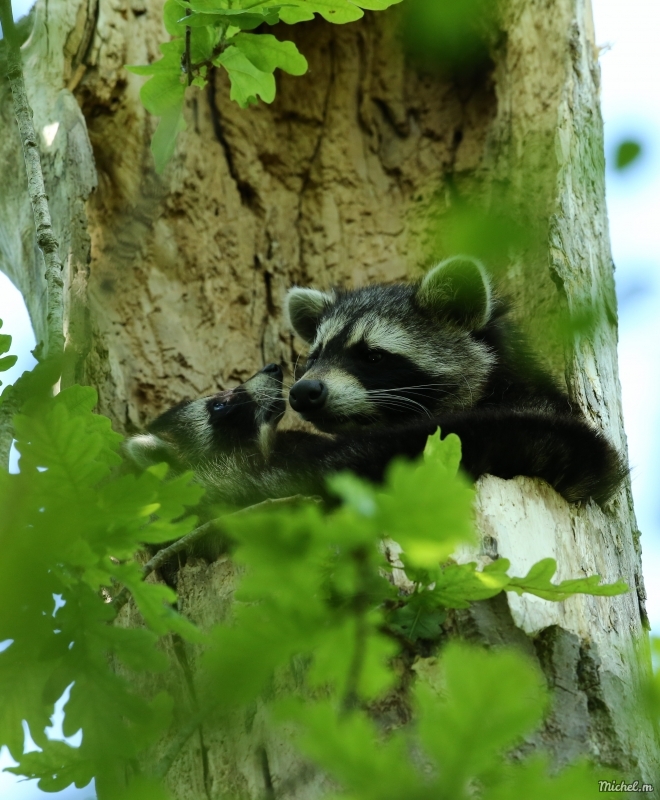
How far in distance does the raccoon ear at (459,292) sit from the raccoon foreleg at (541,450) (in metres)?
1.33

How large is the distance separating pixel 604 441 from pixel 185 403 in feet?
8.40

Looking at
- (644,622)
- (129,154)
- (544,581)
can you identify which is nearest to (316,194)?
(129,154)

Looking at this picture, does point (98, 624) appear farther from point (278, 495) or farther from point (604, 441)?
point (604, 441)

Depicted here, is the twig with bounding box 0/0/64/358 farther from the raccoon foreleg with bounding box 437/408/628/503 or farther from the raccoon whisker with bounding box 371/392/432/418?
the raccoon whisker with bounding box 371/392/432/418

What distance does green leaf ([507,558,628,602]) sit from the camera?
2391 mm

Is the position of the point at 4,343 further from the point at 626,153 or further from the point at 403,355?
the point at 403,355

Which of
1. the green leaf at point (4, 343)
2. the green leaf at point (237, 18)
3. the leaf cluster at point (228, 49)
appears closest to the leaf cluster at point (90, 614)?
the green leaf at point (4, 343)

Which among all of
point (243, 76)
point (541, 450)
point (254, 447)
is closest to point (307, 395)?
point (254, 447)

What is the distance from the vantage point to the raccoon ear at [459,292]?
5.45 m

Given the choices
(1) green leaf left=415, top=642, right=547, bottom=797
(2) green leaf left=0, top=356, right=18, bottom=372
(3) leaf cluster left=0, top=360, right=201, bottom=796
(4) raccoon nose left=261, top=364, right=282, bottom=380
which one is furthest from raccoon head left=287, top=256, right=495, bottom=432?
(1) green leaf left=415, top=642, right=547, bottom=797

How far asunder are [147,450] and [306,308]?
1.64m

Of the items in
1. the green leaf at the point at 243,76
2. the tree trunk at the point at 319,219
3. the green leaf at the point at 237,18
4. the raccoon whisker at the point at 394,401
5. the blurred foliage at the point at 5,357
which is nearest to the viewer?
the blurred foliage at the point at 5,357

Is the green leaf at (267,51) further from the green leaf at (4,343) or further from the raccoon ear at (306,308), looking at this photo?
the raccoon ear at (306,308)

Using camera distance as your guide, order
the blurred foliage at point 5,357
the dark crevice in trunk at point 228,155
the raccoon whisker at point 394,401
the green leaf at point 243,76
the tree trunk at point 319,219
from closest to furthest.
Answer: the blurred foliage at point 5,357 < the green leaf at point 243,76 < the tree trunk at point 319,219 < the raccoon whisker at point 394,401 < the dark crevice in trunk at point 228,155
